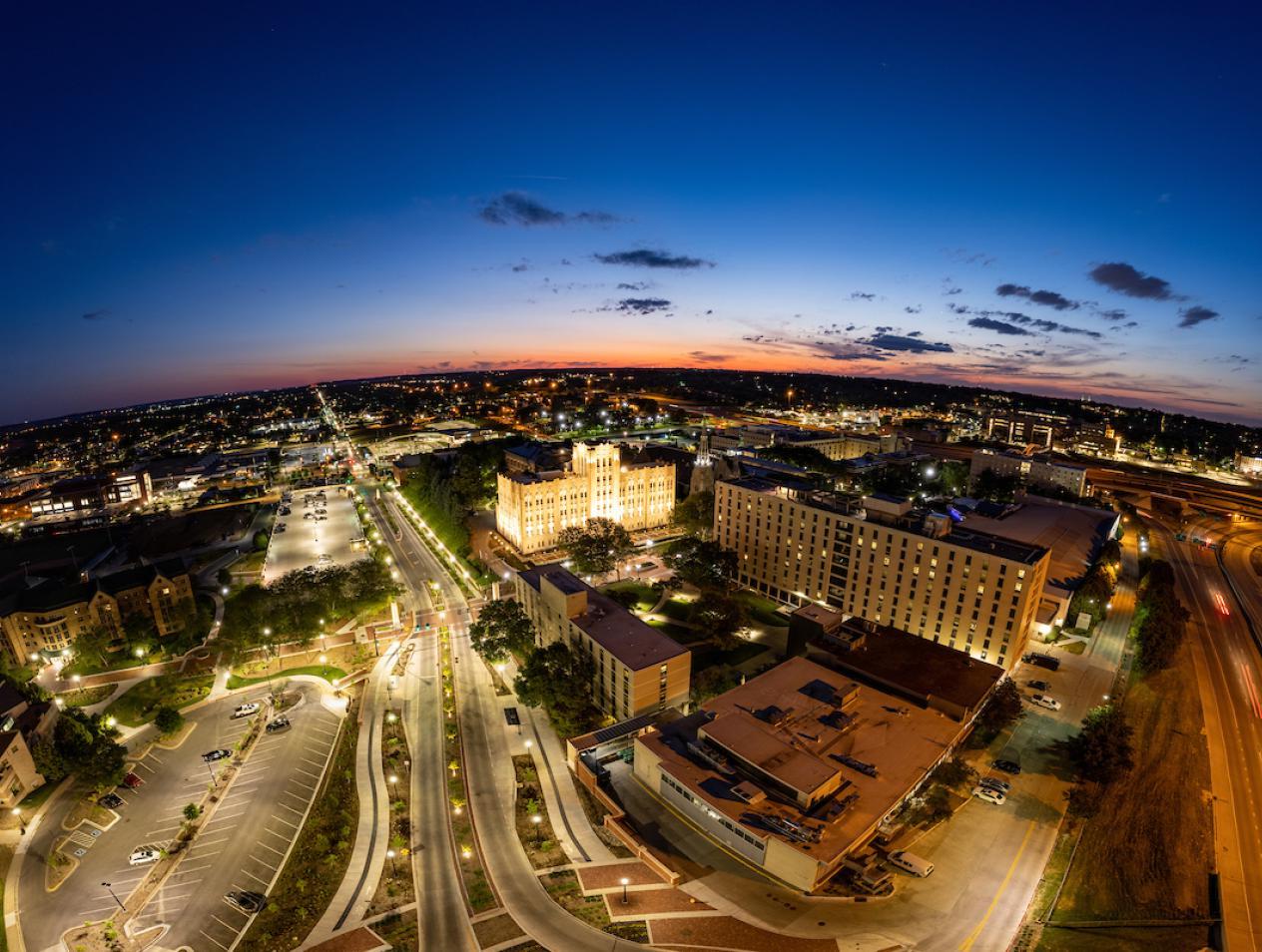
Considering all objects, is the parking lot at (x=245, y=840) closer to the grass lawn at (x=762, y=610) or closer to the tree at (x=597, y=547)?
the tree at (x=597, y=547)

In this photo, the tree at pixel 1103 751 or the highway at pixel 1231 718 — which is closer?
the highway at pixel 1231 718

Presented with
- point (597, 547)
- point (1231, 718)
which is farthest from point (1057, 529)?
point (597, 547)

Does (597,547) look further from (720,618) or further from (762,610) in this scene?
(762,610)

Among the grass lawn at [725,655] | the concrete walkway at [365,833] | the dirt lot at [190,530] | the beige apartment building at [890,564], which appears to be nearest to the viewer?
the concrete walkway at [365,833]

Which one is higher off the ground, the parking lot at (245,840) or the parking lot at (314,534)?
the parking lot at (314,534)

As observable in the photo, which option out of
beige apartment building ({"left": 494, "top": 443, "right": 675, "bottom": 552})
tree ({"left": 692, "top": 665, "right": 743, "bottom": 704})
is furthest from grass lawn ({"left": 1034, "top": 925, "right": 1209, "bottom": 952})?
beige apartment building ({"left": 494, "top": 443, "right": 675, "bottom": 552})

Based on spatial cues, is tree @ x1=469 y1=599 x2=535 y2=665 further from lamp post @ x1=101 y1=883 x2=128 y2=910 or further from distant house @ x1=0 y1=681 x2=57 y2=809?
distant house @ x1=0 y1=681 x2=57 y2=809

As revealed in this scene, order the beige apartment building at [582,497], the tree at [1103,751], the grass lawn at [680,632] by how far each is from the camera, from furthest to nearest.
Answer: the beige apartment building at [582,497] < the grass lawn at [680,632] < the tree at [1103,751]

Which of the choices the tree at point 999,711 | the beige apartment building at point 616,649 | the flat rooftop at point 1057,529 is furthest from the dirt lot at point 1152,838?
the beige apartment building at point 616,649
